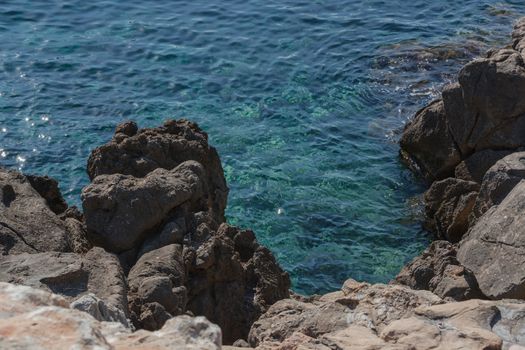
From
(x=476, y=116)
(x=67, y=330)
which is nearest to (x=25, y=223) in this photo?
(x=67, y=330)

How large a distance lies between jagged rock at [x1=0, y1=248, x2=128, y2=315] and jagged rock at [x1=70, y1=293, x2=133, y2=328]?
2237 millimetres

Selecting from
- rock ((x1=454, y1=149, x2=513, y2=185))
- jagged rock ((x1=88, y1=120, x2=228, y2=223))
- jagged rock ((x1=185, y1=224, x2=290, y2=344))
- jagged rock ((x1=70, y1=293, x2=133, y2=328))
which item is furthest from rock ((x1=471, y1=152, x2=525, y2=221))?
jagged rock ((x1=70, y1=293, x2=133, y2=328))

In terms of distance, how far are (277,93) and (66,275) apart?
48.8ft

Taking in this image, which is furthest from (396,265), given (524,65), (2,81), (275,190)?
(2,81)

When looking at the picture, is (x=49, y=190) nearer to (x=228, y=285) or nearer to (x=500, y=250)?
(x=228, y=285)

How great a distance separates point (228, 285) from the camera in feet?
44.3

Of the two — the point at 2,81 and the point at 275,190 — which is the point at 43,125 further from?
the point at 275,190

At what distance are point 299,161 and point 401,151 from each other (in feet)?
8.57

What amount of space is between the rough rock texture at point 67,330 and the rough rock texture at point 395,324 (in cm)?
272

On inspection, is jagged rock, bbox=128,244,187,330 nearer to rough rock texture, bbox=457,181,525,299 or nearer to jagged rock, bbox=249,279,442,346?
jagged rock, bbox=249,279,442,346

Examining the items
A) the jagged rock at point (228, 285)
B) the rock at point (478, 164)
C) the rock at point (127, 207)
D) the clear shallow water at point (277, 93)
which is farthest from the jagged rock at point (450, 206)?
the rock at point (127, 207)

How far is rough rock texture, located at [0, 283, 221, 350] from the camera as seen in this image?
16.8 feet

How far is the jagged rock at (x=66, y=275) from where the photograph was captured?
10.4 metres

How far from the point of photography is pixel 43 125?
22.9m
